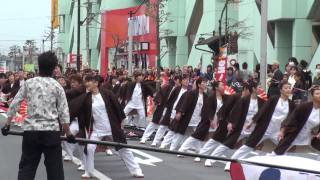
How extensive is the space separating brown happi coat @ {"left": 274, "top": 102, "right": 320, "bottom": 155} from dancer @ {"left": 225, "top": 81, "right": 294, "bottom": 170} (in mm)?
659

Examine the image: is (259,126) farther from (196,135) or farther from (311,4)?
(311,4)

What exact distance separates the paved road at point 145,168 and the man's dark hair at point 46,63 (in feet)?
9.98

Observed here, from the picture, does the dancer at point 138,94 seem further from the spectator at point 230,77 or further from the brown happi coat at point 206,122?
the brown happi coat at point 206,122

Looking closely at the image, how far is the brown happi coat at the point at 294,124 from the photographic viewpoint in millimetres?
9523

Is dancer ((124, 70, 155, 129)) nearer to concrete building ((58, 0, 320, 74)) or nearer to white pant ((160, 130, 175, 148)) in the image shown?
white pant ((160, 130, 175, 148))

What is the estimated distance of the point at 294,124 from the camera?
9.61m

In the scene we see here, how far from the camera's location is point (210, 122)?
12625 millimetres

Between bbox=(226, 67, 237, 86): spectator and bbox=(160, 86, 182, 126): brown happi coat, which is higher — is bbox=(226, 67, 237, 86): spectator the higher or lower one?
the higher one

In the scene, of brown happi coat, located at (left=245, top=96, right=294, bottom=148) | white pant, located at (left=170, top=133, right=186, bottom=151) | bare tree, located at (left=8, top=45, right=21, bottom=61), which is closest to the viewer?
brown happi coat, located at (left=245, top=96, right=294, bottom=148)

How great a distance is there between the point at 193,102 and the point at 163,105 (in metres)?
2.30

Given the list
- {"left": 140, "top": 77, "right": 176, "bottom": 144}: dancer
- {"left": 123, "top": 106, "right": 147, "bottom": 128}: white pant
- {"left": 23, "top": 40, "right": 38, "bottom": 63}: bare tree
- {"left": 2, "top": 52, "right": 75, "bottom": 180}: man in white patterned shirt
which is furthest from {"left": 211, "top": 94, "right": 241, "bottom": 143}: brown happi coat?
{"left": 23, "top": 40, "right": 38, "bottom": 63}: bare tree

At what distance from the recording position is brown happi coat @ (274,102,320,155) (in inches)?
375

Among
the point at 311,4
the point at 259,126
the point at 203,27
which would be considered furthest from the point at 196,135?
the point at 203,27

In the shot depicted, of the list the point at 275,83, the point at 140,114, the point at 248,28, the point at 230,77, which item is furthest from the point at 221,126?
the point at 248,28
